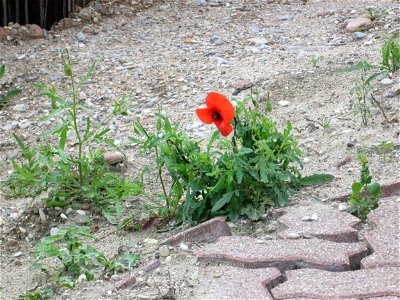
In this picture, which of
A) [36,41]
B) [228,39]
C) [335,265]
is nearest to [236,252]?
[335,265]

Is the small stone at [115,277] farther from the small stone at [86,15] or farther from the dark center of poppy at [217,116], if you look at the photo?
the small stone at [86,15]

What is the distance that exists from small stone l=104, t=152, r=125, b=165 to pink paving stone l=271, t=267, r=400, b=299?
173 centimetres

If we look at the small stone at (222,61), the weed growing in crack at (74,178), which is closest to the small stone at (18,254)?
the weed growing in crack at (74,178)

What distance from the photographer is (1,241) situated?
142 inches

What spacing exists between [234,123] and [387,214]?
0.69 metres

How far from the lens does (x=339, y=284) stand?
249 centimetres

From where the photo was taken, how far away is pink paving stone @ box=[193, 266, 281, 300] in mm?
2510

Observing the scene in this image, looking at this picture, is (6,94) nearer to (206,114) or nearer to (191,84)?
(191,84)

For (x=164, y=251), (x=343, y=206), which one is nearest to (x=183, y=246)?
(x=164, y=251)

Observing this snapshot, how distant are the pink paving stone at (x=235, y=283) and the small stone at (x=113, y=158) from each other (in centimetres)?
152

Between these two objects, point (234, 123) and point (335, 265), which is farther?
point (234, 123)

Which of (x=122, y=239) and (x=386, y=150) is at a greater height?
(x=386, y=150)

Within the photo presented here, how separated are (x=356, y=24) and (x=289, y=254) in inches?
140

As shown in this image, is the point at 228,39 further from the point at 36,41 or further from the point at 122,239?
the point at 122,239
